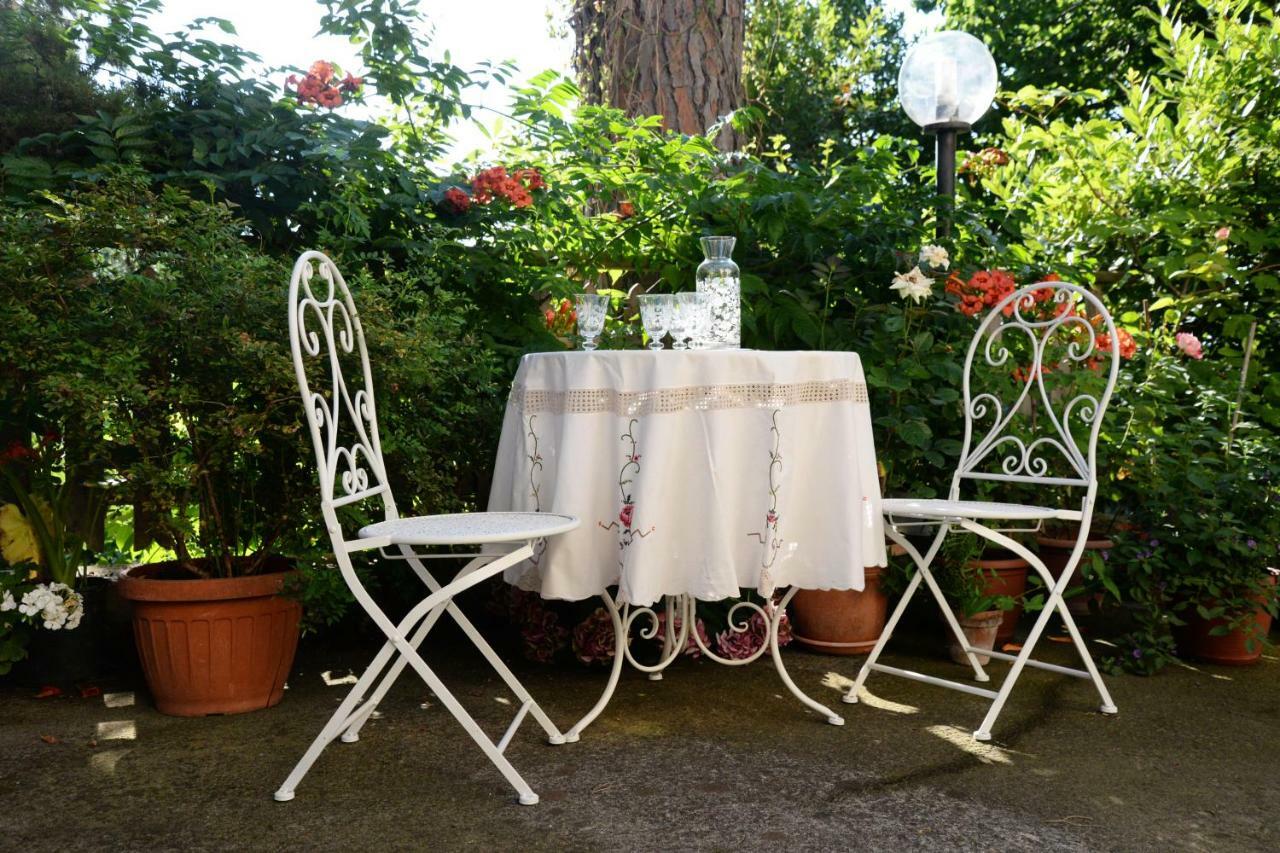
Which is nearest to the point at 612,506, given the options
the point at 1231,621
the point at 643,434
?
the point at 643,434

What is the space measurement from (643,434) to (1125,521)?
2.16 metres

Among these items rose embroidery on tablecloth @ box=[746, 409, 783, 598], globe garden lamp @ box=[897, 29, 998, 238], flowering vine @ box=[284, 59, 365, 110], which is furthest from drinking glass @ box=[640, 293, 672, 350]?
globe garden lamp @ box=[897, 29, 998, 238]

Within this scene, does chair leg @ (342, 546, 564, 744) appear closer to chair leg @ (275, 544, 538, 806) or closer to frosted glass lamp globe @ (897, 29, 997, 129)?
chair leg @ (275, 544, 538, 806)

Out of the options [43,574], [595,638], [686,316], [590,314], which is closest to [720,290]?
[686,316]

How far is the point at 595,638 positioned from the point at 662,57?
3297 mm

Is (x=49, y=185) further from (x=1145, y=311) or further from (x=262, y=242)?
(x=1145, y=311)

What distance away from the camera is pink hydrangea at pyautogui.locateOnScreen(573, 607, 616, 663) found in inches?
124

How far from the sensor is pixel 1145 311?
4.62 metres

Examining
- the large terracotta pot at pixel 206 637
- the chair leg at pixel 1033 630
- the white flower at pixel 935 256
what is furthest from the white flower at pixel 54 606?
the white flower at pixel 935 256

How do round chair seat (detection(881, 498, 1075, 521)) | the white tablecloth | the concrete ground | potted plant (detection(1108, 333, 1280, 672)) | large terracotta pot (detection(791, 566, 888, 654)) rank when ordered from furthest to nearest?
large terracotta pot (detection(791, 566, 888, 654)) < potted plant (detection(1108, 333, 1280, 672)) < round chair seat (detection(881, 498, 1075, 521)) < the white tablecloth < the concrete ground

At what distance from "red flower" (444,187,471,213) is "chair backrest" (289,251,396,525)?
861mm

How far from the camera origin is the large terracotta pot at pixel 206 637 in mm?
2770

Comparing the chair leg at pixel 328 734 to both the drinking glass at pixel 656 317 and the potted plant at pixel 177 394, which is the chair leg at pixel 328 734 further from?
the drinking glass at pixel 656 317

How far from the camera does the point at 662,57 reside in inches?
211
